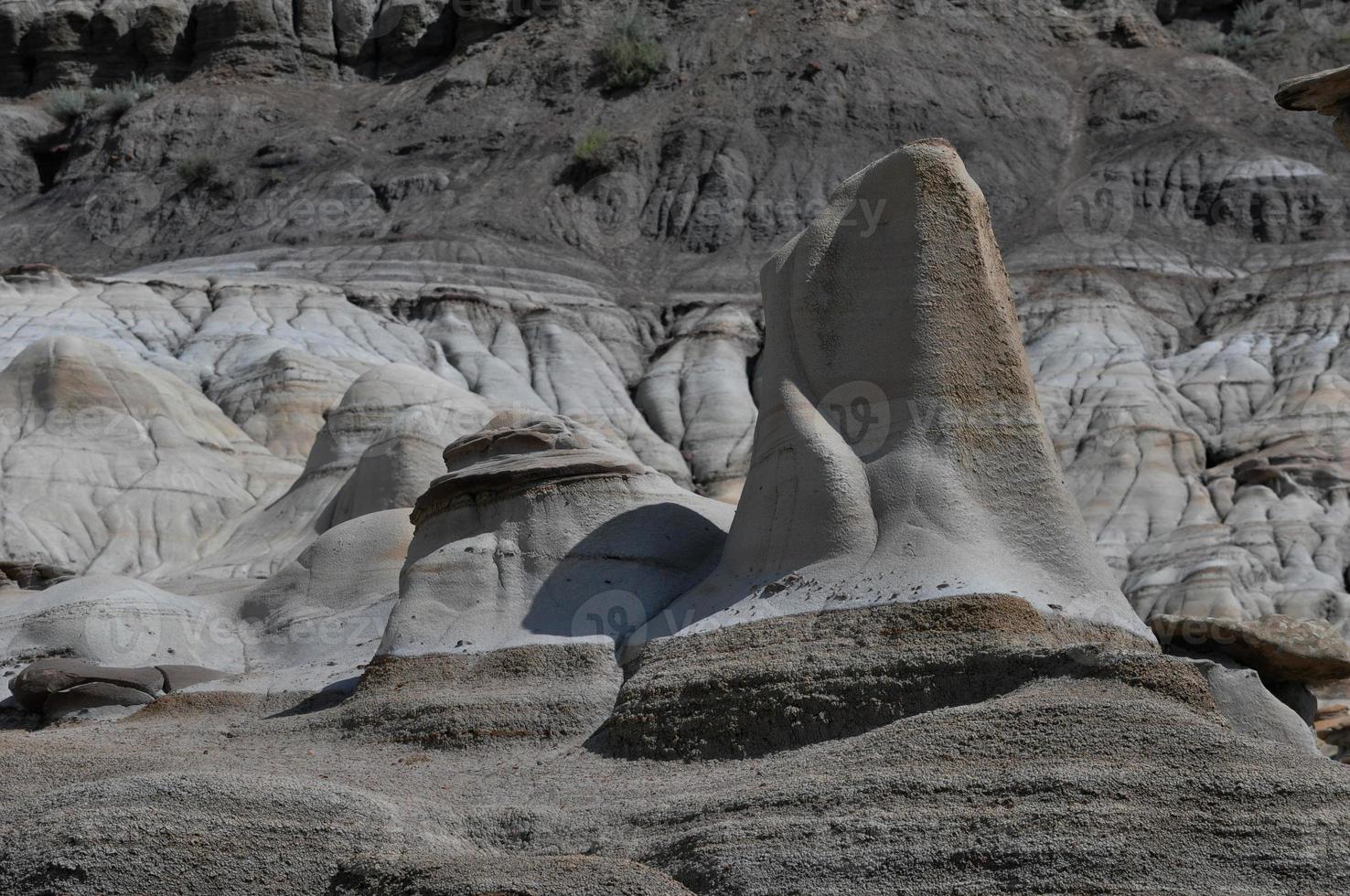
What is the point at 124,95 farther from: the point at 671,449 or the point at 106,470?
the point at 106,470

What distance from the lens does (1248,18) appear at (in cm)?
7475

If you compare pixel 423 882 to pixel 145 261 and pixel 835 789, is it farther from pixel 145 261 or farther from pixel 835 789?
pixel 145 261

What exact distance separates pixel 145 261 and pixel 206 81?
524 inches

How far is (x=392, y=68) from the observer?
74562mm

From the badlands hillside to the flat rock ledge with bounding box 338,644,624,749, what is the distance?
1.6 inches

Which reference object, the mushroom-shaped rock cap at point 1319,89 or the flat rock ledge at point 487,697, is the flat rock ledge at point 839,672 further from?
the mushroom-shaped rock cap at point 1319,89

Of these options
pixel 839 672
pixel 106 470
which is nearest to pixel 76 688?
pixel 839 672

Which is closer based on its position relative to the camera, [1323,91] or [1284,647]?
[1323,91]

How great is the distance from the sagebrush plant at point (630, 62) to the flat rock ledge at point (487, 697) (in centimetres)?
5842

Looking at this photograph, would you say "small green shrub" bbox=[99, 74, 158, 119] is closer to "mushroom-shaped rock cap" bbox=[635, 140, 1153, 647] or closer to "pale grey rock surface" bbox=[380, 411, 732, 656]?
"pale grey rock surface" bbox=[380, 411, 732, 656]

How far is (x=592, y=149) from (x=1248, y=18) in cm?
2882

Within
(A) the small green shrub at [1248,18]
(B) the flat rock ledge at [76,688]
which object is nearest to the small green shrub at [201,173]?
(A) the small green shrub at [1248,18]

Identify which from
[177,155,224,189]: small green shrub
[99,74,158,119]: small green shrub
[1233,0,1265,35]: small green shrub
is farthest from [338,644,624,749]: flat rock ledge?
[1233,0,1265,35]: small green shrub

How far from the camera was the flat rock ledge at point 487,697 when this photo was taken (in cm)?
1125
